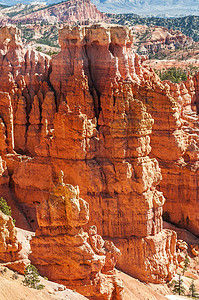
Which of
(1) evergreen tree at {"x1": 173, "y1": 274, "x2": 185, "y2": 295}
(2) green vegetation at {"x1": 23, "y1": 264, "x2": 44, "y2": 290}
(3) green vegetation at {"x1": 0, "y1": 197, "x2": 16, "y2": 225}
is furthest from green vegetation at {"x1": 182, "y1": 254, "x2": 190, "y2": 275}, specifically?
(2) green vegetation at {"x1": 23, "y1": 264, "x2": 44, "y2": 290}

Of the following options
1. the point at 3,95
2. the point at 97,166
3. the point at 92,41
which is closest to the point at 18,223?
the point at 97,166

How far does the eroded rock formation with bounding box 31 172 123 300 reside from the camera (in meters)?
32.2

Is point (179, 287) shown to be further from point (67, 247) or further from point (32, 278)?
point (32, 278)

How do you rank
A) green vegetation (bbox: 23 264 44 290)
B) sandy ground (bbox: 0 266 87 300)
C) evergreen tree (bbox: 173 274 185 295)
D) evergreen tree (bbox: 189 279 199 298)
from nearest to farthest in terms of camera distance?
sandy ground (bbox: 0 266 87 300) → green vegetation (bbox: 23 264 44 290) → evergreen tree (bbox: 173 274 185 295) → evergreen tree (bbox: 189 279 199 298)

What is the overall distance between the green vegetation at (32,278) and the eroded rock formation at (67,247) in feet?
6.23

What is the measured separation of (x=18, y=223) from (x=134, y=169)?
9.47 meters

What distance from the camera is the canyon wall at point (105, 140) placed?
137 feet

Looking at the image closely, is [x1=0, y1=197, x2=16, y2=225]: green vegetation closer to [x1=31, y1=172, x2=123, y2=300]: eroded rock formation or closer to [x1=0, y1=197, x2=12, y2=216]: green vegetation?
[x1=0, y1=197, x2=12, y2=216]: green vegetation

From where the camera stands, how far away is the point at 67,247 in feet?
106

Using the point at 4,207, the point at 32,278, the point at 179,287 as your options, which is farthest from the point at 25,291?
the point at 179,287

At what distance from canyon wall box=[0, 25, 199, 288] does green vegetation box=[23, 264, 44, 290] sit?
11.8 metres

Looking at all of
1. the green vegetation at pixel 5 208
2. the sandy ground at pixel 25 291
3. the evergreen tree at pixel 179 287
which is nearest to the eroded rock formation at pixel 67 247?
the sandy ground at pixel 25 291

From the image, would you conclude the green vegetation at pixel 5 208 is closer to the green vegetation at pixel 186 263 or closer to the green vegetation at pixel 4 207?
the green vegetation at pixel 4 207

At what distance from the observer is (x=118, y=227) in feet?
138
